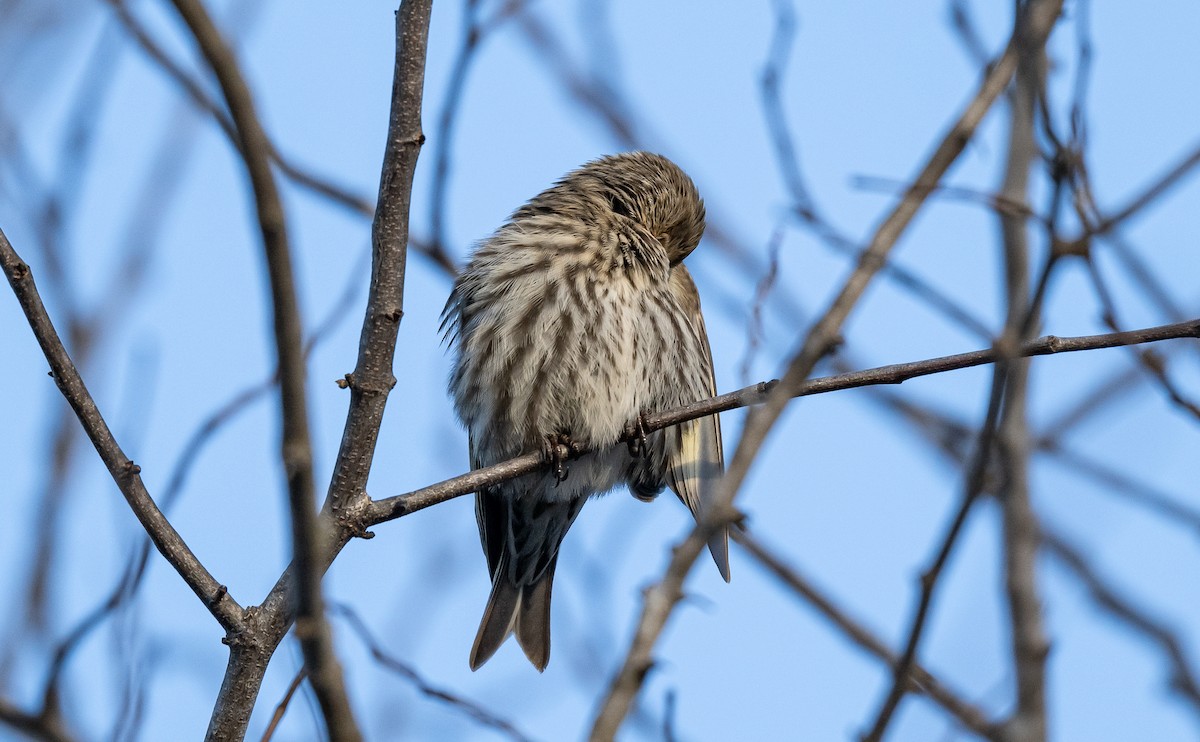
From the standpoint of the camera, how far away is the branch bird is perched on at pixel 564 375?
219 inches

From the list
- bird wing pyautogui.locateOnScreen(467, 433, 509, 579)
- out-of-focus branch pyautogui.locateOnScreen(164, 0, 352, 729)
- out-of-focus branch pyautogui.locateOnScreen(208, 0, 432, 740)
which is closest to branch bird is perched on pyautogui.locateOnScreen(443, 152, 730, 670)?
bird wing pyautogui.locateOnScreen(467, 433, 509, 579)

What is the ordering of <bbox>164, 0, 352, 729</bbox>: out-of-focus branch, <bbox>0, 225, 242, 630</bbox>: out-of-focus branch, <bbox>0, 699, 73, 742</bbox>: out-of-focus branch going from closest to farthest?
<bbox>164, 0, 352, 729</bbox>: out-of-focus branch → <bbox>0, 699, 73, 742</bbox>: out-of-focus branch → <bbox>0, 225, 242, 630</bbox>: out-of-focus branch

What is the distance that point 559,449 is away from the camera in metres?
5.48

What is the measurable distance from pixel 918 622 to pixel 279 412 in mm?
1205

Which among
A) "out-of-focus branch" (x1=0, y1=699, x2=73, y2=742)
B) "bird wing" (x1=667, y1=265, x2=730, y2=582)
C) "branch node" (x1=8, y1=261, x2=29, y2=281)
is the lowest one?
"out-of-focus branch" (x1=0, y1=699, x2=73, y2=742)

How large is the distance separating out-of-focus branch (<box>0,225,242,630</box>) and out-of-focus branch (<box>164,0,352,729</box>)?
125 cm

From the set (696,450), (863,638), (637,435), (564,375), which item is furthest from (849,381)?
(696,450)

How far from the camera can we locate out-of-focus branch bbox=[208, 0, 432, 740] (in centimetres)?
313

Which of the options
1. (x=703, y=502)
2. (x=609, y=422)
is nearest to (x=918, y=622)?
(x=609, y=422)

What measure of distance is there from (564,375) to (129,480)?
8.48ft

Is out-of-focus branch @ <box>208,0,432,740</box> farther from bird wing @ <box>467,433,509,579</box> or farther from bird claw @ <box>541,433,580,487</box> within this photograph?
bird wing @ <box>467,433,509,579</box>

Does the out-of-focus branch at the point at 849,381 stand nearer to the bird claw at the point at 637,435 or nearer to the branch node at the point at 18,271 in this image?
the branch node at the point at 18,271

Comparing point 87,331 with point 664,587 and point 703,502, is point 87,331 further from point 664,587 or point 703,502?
point 664,587

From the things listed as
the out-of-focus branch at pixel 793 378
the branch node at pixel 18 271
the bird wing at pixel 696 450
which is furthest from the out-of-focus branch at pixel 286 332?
the bird wing at pixel 696 450
